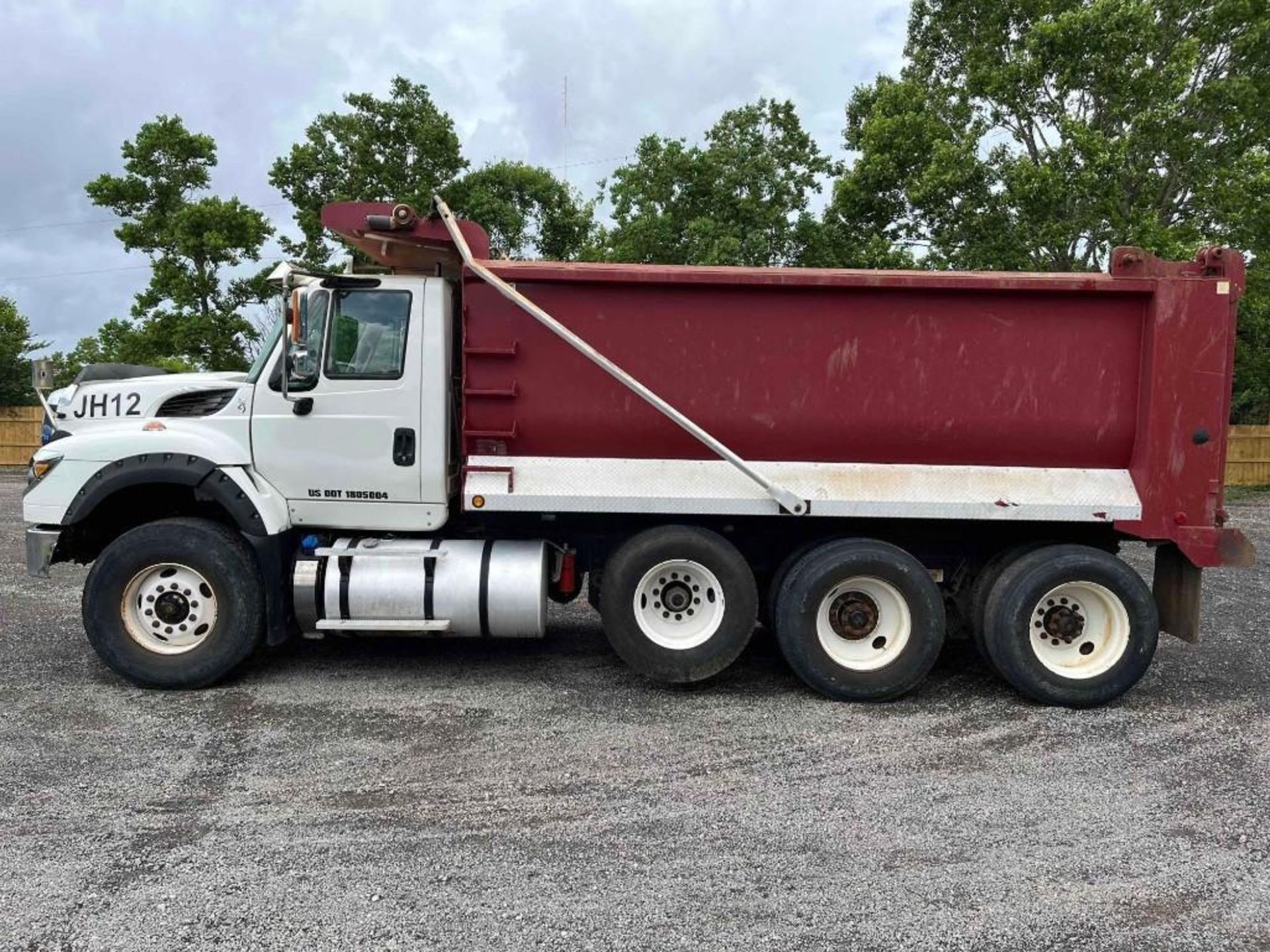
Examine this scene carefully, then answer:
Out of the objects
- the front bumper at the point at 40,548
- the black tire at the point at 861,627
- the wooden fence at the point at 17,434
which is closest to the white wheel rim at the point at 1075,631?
the black tire at the point at 861,627

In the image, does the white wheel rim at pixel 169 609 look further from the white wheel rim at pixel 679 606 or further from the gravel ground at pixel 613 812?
the white wheel rim at pixel 679 606

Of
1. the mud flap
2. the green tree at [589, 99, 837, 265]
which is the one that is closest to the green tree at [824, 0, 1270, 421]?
the green tree at [589, 99, 837, 265]

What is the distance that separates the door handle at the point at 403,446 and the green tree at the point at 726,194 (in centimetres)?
1496

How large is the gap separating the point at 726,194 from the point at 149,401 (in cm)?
1705

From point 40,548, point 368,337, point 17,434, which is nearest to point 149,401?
point 40,548

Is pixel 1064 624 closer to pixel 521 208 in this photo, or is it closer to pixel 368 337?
pixel 368 337

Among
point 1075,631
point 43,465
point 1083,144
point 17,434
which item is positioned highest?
point 1083,144

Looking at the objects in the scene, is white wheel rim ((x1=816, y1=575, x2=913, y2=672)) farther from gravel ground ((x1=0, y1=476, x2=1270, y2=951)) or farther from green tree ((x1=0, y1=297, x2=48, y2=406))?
green tree ((x1=0, y1=297, x2=48, y2=406))

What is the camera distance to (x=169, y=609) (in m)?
5.79

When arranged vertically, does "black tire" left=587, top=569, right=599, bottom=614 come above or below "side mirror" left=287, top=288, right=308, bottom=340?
below

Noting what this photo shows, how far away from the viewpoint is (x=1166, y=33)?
15562mm

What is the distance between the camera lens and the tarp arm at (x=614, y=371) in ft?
17.7

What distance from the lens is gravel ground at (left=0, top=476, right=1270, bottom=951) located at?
326 centimetres

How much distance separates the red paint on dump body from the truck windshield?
87 cm
